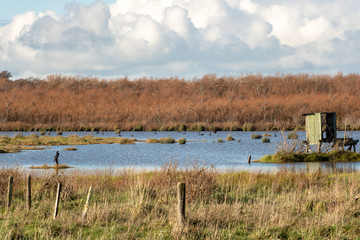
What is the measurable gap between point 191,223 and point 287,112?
85.9m

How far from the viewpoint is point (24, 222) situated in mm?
12750

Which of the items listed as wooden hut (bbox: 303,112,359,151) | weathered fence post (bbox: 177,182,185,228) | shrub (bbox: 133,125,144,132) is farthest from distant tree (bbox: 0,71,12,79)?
weathered fence post (bbox: 177,182,185,228)

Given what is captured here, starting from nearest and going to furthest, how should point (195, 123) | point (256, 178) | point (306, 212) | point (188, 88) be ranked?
point (306, 212)
point (256, 178)
point (195, 123)
point (188, 88)

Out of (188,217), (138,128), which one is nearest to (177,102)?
(138,128)

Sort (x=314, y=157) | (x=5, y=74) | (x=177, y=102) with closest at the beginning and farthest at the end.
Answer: (x=314, y=157)
(x=177, y=102)
(x=5, y=74)

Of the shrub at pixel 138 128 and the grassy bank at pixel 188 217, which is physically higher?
the shrub at pixel 138 128

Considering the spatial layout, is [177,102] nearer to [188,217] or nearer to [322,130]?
[322,130]

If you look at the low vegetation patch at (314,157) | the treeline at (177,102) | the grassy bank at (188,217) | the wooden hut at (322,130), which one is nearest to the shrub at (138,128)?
the treeline at (177,102)

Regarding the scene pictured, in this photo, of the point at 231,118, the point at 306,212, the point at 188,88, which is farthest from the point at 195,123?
the point at 306,212

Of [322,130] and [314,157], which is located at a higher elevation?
[322,130]

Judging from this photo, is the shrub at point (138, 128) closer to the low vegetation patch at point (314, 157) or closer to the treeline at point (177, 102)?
the treeline at point (177, 102)

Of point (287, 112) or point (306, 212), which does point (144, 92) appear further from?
point (306, 212)

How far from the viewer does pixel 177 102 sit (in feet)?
362

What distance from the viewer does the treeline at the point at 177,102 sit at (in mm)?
95688
